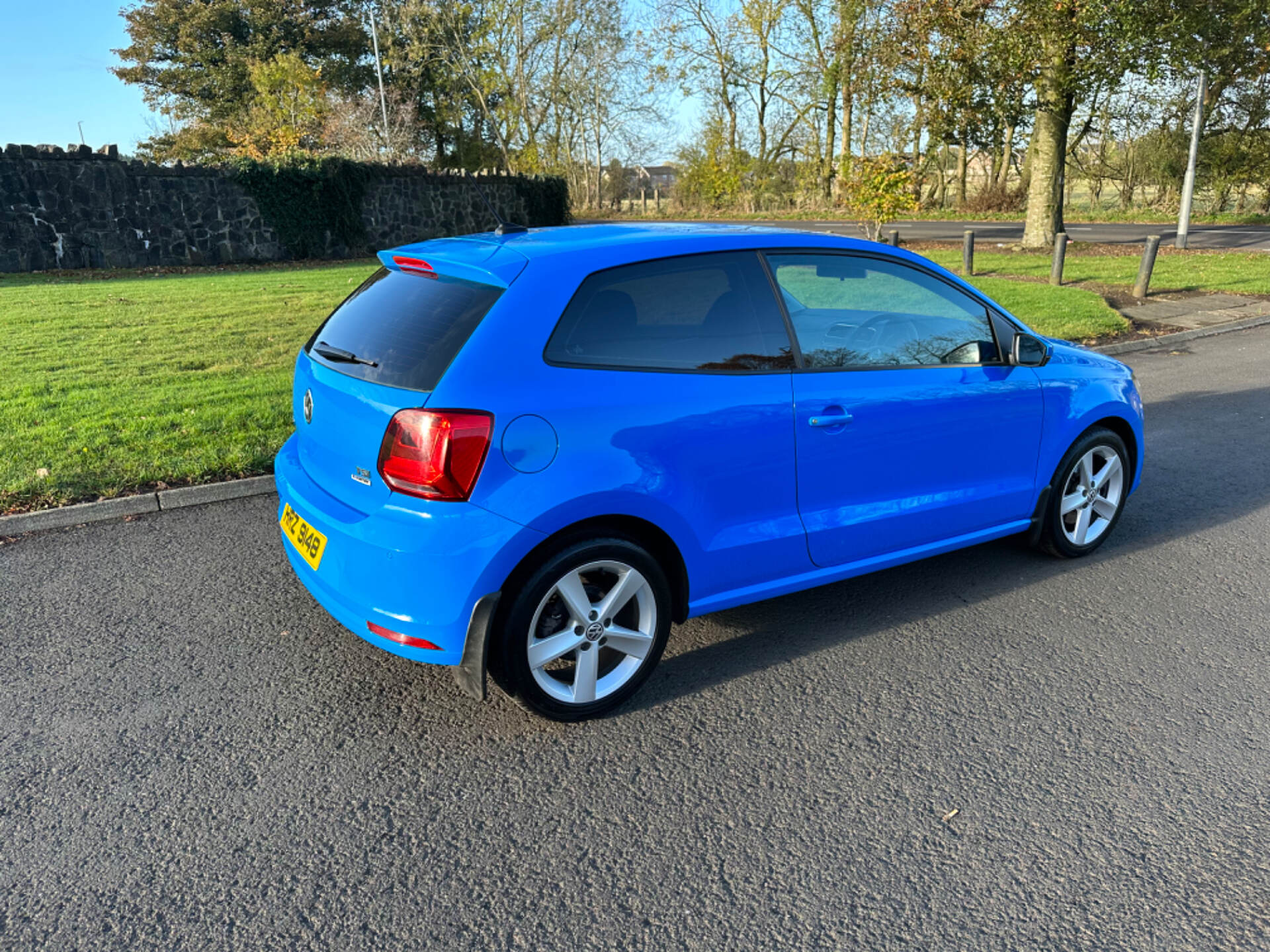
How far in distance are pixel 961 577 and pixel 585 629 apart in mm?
2254

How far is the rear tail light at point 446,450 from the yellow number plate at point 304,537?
57 cm

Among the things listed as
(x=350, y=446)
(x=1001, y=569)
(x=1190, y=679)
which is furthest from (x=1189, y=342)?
(x=350, y=446)

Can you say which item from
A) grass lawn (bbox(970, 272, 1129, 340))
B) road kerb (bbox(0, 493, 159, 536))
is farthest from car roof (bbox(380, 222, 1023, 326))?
grass lawn (bbox(970, 272, 1129, 340))

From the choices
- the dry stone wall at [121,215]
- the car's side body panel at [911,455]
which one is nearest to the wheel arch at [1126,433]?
the car's side body panel at [911,455]

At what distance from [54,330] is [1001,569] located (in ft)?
36.4

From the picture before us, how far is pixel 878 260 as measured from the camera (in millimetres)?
3938

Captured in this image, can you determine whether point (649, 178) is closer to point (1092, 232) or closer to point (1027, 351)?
point (1092, 232)

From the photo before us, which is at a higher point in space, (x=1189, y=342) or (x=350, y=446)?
(x=350, y=446)

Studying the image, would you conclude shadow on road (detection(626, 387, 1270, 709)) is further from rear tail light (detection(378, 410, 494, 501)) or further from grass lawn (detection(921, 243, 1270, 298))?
grass lawn (detection(921, 243, 1270, 298))

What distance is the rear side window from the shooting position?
2977mm

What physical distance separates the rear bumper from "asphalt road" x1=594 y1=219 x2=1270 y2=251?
19243 mm

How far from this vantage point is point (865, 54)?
20.3 metres

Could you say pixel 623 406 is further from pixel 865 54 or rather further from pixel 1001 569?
pixel 865 54

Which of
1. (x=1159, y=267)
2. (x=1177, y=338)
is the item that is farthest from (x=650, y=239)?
(x=1159, y=267)
